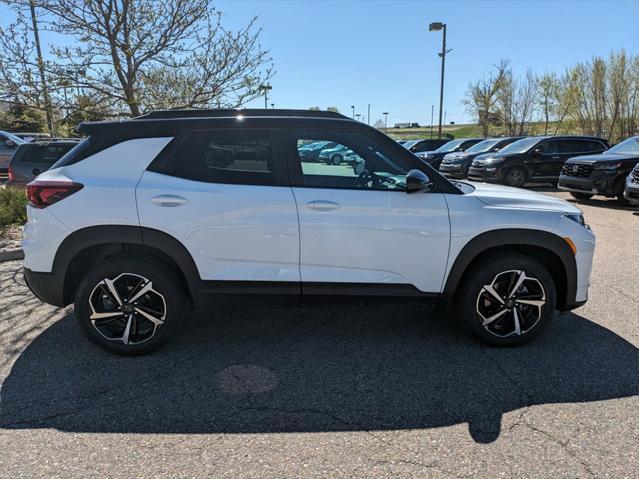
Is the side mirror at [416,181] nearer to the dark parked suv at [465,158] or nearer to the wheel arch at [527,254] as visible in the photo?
the wheel arch at [527,254]

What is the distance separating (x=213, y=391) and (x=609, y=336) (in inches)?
127

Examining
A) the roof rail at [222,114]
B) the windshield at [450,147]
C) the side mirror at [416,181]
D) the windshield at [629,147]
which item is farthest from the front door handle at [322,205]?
the windshield at [450,147]

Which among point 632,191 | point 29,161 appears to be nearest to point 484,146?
point 632,191

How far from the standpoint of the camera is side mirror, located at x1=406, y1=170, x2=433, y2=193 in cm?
324

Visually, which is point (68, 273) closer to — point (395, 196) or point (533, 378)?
point (395, 196)

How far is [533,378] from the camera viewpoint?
10.4ft

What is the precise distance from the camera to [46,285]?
3346 millimetres

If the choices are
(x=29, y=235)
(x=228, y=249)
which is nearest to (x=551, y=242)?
(x=228, y=249)

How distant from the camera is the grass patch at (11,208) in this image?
24.2 ft

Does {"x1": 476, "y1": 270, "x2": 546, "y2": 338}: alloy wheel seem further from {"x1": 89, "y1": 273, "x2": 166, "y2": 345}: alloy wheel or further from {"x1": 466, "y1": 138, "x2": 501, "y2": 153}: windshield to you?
{"x1": 466, "y1": 138, "x2": 501, "y2": 153}: windshield

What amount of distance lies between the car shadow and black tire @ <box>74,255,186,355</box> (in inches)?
5.8

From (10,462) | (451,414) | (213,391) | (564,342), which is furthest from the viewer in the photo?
(564,342)

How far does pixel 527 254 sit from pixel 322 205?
5.70ft

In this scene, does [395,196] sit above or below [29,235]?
above
